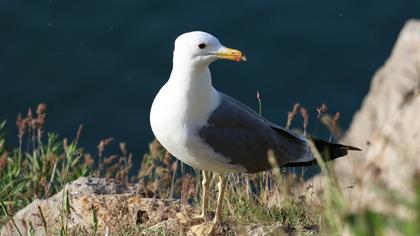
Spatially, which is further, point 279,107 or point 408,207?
point 279,107

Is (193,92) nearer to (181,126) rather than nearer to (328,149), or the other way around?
(181,126)

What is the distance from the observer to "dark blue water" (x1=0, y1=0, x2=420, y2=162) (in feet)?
38.4

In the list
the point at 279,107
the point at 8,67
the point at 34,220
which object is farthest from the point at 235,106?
the point at 8,67

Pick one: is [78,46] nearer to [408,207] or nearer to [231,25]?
[231,25]

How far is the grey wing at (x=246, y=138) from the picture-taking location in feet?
16.6

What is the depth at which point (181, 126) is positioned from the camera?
487 centimetres

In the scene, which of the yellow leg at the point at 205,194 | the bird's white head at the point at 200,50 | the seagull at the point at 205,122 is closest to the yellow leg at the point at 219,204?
the seagull at the point at 205,122

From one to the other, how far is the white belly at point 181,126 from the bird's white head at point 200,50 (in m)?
0.18

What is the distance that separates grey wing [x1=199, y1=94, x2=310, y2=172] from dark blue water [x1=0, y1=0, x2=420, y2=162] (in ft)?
19.6

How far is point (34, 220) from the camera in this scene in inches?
204

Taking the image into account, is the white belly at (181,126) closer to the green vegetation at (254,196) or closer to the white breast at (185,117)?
the white breast at (185,117)

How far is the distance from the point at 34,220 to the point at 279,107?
267 inches

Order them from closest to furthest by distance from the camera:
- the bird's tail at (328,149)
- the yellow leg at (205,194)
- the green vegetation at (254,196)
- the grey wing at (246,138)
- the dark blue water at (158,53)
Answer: the green vegetation at (254,196) → the grey wing at (246,138) → the yellow leg at (205,194) → the bird's tail at (328,149) → the dark blue water at (158,53)

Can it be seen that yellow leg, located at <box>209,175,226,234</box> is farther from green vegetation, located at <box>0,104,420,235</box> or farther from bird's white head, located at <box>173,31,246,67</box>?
bird's white head, located at <box>173,31,246,67</box>
